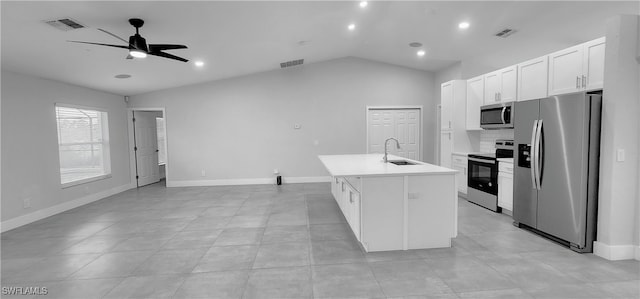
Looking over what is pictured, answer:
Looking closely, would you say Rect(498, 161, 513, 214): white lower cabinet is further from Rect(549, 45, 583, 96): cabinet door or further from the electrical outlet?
the electrical outlet

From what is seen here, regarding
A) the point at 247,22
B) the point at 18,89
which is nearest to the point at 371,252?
the point at 247,22

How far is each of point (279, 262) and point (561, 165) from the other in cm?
296

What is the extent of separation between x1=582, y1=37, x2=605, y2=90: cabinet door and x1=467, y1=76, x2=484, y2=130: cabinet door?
1.64 metres

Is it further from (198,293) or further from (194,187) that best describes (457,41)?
(194,187)

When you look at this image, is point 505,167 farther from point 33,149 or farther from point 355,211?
point 33,149

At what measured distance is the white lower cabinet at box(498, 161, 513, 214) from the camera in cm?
390

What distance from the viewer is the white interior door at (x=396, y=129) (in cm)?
709

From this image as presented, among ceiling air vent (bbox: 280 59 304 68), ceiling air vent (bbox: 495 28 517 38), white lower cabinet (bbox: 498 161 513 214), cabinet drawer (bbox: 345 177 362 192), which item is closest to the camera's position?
cabinet drawer (bbox: 345 177 362 192)

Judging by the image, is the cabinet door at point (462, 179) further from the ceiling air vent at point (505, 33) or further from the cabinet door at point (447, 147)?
the ceiling air vent at point (505, 33)

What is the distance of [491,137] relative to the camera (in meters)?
5.06

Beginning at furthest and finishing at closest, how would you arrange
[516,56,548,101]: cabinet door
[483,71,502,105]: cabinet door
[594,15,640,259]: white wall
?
[483,71,502,105]: cabinet door, [516,56,548,101]: cabinet door, [594,15,640,259]: white wall

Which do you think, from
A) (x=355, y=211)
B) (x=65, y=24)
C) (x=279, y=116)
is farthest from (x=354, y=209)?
(x=279, y=116)

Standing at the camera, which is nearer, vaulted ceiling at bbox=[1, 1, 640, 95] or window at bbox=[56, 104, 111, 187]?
vaulted ceiling at bbox=[1, 1, 640, 95]

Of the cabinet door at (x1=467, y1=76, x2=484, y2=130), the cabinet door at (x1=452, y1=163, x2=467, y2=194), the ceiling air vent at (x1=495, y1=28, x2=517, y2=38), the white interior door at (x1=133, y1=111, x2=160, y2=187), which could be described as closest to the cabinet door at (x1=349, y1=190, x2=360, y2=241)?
the cabinet door at (x1=452, y1=163, x2=467, y2=194)
